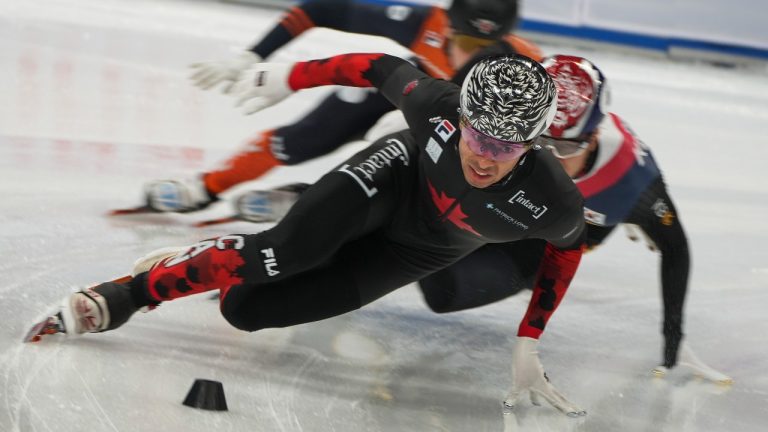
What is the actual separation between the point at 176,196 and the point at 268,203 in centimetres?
39

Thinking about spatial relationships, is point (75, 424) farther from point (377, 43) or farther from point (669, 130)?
point (377, 43)

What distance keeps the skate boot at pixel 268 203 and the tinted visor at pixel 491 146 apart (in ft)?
4.39

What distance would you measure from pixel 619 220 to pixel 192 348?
1471 mm

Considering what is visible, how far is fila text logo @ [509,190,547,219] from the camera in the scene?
277 centimetres

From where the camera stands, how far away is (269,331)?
10.4ft

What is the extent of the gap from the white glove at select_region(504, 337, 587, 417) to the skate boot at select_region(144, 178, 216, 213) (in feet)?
5.29

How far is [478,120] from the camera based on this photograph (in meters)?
2.55

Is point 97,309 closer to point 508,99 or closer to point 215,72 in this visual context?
point 215,72

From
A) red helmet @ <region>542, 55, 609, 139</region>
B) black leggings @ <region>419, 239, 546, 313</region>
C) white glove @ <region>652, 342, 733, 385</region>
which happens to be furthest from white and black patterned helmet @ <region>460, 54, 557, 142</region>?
white glove @ <region>652, 342, 733, 385</region>

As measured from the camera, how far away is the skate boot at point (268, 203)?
3.85 meters

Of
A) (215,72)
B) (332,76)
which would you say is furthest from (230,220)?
(332,76)

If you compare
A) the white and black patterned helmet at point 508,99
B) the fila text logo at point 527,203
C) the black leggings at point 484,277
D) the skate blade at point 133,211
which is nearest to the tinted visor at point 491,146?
the white and black patterned helmet at point 508,99

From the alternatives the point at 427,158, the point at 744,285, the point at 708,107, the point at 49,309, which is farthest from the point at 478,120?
the point at 708,107

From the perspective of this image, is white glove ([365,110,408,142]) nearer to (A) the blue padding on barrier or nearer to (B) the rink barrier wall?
(B) the rink barrier wall
